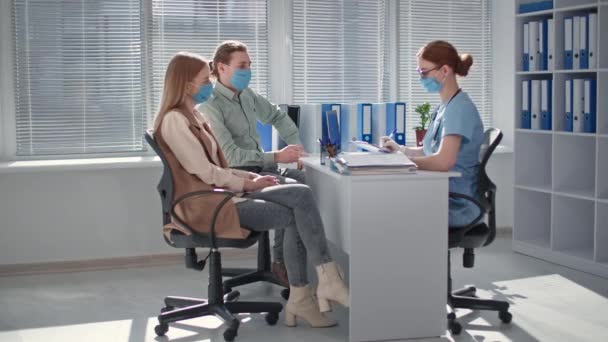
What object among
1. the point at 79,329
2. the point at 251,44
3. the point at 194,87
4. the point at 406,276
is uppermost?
the point at 251,44

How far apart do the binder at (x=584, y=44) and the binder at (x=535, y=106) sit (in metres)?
0.35

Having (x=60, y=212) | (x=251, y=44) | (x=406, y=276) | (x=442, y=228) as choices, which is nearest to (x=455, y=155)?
(x=442, y=228)

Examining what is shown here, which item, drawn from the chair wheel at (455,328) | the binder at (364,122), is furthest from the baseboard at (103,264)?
the chair wheel at (455,328)

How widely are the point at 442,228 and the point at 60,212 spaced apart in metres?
2.53

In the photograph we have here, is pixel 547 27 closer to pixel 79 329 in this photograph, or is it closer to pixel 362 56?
pixel 362 56

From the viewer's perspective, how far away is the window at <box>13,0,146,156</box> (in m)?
4.95

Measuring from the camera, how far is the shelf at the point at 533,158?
5.28 metres

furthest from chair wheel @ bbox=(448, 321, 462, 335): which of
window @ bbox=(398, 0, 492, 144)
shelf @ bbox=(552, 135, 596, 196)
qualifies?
window @ bbox=(398, 0, 492, 144)

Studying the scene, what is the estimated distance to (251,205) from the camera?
3539 mm

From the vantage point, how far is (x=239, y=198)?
11.7ft

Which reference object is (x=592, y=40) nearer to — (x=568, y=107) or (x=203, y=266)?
(x=568, y=107)

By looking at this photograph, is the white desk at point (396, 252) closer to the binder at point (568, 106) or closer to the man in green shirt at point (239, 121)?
the man in green shirt at point (239, 121)

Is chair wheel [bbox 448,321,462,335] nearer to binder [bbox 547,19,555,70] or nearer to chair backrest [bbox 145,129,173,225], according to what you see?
chair backrest [bbox 145,129,173,225]

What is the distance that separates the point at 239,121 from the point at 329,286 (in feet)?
3.87
